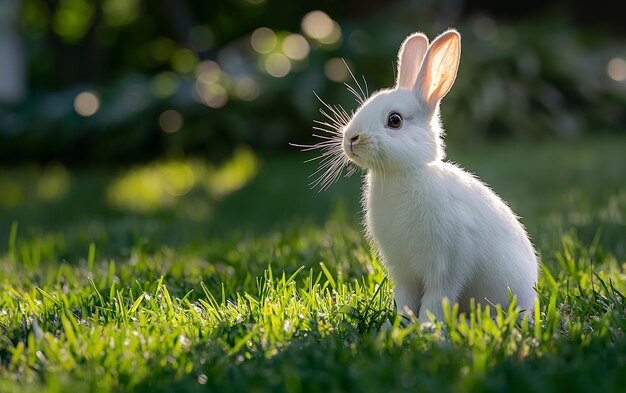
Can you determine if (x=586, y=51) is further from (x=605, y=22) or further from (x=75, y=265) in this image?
(x=75, y=265)

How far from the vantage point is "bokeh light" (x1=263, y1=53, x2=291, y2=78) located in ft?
28.2

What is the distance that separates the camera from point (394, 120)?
97.8 inches

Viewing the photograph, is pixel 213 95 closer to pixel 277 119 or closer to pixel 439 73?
pixel 277 119

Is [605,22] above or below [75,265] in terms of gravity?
above

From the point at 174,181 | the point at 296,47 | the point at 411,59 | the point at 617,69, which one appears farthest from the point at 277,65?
the point at 411,59

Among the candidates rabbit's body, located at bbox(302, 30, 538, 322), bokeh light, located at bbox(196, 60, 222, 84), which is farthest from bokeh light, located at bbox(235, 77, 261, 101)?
rabbit's body, located at bbox(302, 30, 538, 322)

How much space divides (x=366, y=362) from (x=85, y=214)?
14.9 feet

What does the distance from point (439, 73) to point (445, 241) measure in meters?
0.58

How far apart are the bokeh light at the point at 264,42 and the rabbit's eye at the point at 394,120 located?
22.1 feet

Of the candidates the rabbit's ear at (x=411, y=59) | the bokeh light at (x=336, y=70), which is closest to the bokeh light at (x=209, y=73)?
the bokeh light at (x=336, y=70)

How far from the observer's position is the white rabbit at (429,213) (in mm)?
2357

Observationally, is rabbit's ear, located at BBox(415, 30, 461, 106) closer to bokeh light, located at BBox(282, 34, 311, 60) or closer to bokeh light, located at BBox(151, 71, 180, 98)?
bokeh light, located at BBox(282, 34, 311, 60)

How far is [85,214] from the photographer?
6.07 metres

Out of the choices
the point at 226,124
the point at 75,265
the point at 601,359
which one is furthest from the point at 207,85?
the point at 601,359
